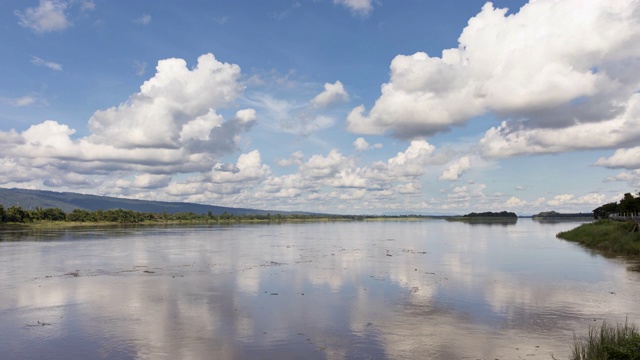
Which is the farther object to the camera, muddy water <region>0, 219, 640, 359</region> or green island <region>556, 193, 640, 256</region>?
green island <region>556, 193, 640, 256</region>

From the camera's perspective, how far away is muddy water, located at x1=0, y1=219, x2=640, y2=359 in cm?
1944

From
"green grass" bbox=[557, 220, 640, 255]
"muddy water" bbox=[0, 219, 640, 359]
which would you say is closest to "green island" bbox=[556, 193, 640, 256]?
"green grass" bbox=[557, 220, 640, 255]

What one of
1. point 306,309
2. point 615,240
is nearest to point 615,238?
point 615,240

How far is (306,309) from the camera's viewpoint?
27203 millimetres

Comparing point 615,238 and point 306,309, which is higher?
point 615,238

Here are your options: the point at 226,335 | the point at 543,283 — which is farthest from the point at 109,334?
the point at 543,283

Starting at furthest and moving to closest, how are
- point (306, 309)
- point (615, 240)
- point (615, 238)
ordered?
point (615, 238), point (615, 240), point (306, 309)

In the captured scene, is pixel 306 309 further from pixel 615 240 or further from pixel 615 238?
pixel 615 238

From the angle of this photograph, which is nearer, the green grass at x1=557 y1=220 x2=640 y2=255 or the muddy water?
the muddy water

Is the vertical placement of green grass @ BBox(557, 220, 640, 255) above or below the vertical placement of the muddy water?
above

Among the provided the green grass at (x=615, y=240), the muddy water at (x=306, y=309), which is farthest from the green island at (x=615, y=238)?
the muddy water at (x=306, y=309)

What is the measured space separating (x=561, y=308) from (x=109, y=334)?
26.2 m

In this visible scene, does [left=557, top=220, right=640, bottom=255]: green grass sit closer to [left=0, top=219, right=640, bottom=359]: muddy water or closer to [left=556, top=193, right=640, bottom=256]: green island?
[left=556, top=193, right=640, bottom=256]: green island

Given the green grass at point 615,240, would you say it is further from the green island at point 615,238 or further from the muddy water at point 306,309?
the muddy water at point 306,309
